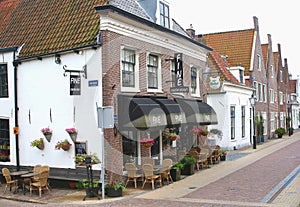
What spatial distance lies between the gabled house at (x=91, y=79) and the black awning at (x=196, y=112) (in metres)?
0.07

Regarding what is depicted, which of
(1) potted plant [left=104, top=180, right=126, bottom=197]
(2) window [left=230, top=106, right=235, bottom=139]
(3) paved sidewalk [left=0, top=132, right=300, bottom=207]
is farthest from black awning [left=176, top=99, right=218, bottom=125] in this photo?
(2) window [left=230, top=106, right=235, bottom=139]

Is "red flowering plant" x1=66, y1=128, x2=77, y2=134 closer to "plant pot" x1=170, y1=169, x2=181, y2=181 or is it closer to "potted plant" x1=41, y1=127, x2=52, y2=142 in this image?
"potted plant" x1=41, y1=127, x2=52, y2=142

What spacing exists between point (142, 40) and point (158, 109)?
9.46 ft

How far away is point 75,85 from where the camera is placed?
13.6 m

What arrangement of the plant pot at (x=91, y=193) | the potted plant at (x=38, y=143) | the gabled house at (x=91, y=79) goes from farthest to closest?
the potted plant at (x=38, y=143)
the gabled house at (x=91, y=79)
the plant pot at (x=91, y=193)

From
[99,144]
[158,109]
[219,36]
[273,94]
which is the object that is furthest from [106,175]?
[273,94]

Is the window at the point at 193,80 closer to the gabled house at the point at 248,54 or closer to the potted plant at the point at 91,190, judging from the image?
the potted plant at the point at 91,190

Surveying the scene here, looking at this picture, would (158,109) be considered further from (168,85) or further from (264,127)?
(264,127)

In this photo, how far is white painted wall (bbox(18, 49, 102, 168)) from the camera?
14.0 metres

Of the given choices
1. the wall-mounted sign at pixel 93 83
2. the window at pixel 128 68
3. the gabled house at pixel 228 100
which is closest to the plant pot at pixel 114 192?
the wall-mounted sign at pixel 93 83

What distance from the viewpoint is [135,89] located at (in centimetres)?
1535

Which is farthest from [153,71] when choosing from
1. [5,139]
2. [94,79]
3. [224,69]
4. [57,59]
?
[224,69]

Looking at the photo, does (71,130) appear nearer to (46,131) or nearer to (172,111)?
(46,131)

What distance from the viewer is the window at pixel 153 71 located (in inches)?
655
